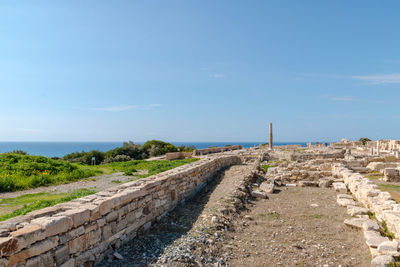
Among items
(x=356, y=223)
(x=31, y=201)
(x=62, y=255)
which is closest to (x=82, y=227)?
(x=62, y=255)

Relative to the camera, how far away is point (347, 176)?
12242mm

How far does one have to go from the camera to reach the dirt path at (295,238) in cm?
522

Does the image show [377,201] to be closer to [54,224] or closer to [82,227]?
[82,227]

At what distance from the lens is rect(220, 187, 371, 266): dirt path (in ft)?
17.1

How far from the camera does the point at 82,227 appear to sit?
14.1 ft

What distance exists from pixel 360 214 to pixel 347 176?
17.2 ft

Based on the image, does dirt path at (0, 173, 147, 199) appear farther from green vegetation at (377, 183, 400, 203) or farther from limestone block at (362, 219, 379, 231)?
green vegetation at (377, 183, 400, 203)

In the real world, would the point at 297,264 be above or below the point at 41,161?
below

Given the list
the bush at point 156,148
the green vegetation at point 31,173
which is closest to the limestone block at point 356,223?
the green vegetation at point 31,173

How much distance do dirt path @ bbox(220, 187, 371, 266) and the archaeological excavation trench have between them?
19 mm

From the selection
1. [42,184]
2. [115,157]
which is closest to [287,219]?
[42,184]

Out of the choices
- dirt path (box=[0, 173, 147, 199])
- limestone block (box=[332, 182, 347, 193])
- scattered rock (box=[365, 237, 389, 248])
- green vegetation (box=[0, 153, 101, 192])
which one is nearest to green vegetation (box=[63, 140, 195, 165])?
green vegetation (box=[0, 153, 101, 192])

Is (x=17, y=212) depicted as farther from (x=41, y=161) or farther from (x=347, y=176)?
(x=347, y=176)

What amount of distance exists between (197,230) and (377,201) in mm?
5489
